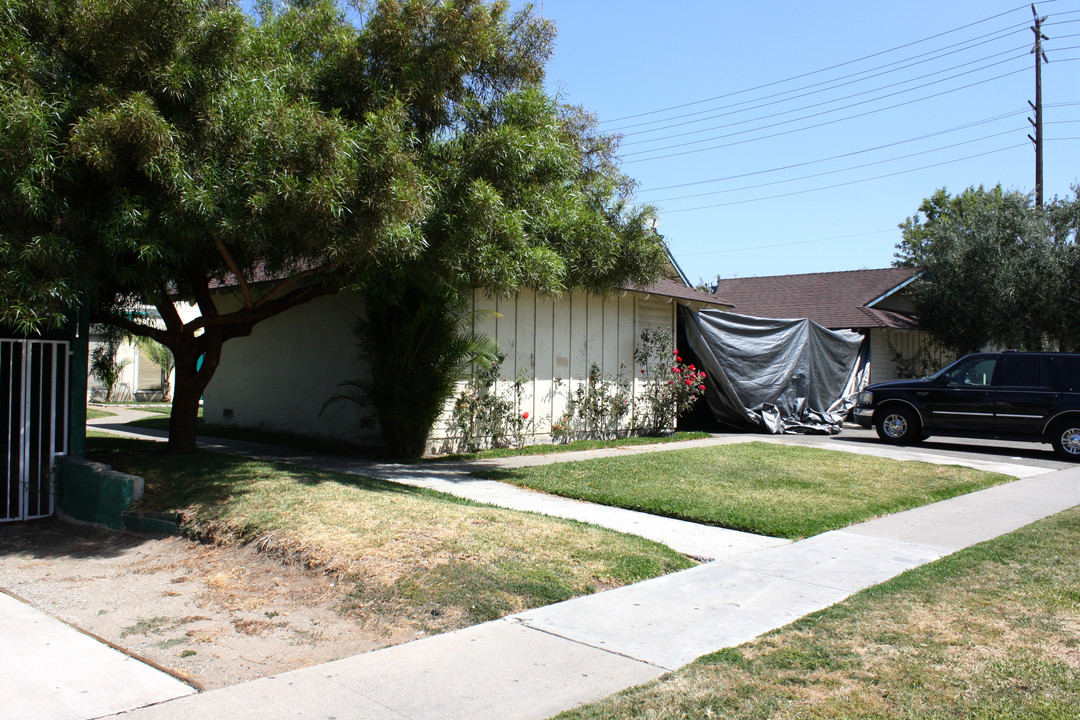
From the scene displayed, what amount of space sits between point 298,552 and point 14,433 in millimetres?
4170

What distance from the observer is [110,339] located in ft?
41.3

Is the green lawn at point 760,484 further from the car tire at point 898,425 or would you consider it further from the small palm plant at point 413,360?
the car tire at point 898,425

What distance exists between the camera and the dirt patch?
15.9ft

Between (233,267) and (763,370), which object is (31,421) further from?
(763,370)

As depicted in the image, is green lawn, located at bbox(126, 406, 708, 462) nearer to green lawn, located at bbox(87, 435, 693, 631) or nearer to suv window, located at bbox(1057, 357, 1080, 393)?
green lawn, located at bbox(87, 435, 693, 631)

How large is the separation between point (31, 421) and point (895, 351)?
22325 mm

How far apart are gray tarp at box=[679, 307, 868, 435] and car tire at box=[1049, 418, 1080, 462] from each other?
16.2 ft

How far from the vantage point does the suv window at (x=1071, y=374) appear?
1446cm

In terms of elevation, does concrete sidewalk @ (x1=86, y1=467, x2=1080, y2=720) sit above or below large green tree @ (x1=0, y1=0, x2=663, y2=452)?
below

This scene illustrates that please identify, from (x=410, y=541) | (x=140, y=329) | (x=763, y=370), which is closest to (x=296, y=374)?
(x=140, y=329)

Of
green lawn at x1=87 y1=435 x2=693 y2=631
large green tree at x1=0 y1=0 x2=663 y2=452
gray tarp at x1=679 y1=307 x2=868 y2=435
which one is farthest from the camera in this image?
gray tarp at x1=679 y1=307 x2=868 y2=435

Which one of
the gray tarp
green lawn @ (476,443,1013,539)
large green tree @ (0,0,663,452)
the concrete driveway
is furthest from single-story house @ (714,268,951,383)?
large green tree @ (0,0,663,452)

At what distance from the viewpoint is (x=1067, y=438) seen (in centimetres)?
1437

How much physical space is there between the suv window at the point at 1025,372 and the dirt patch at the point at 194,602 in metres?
13.8
